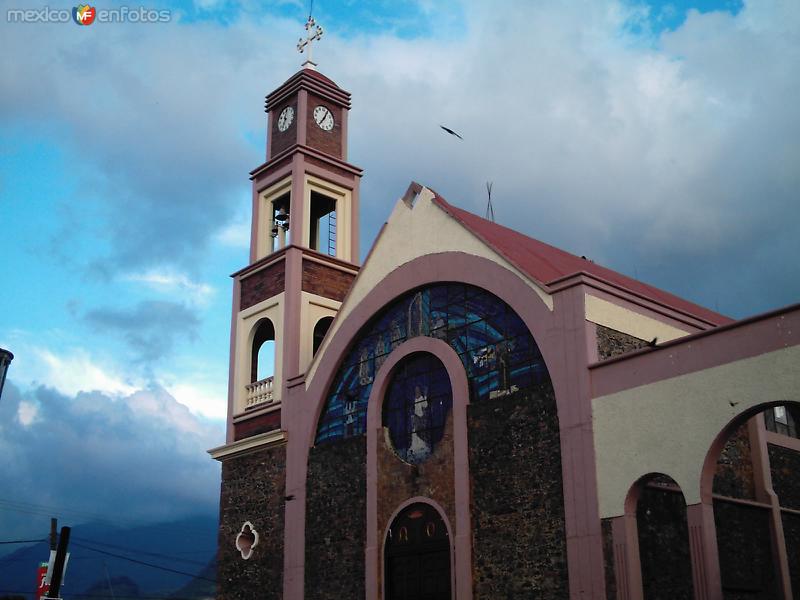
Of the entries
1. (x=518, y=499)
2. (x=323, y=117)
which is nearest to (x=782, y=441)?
(x=518, y=499)

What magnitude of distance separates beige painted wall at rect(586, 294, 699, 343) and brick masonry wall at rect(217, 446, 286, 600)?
944 centimetres

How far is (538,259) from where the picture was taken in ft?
72.5

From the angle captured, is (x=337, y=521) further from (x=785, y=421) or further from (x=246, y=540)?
(x=785, y=421)

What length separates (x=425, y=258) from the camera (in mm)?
22547

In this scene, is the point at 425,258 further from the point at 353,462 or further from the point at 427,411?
the point at 353,462

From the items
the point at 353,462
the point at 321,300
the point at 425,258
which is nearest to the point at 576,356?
the point at 425,258

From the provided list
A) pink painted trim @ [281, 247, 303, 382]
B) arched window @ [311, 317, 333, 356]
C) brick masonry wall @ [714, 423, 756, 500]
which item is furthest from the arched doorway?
arched window @ [311, 317, 333, 356]

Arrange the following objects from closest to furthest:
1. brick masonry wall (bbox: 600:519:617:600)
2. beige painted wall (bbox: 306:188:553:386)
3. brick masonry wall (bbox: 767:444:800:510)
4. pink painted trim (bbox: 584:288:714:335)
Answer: brick masonry wall (bbox: 600:519:617:600) → pink painted trim (bbox: 584:288:714:335) → beige painted wall (bbox: 306:188:553:386) → brick masonry wall (bbox: 767:444:800:510)

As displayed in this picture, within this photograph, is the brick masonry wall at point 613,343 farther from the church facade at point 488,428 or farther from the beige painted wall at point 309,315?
the beige painted wall at point 309,315

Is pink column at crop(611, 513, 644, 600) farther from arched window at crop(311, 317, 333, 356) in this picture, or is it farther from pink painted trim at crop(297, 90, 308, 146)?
pink painted trim at crop(297, 90, 308, 146)

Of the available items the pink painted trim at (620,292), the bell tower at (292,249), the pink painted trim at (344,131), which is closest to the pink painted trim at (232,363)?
the bell tower at (292,249)

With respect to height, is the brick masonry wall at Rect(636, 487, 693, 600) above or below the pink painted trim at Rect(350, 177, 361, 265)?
below

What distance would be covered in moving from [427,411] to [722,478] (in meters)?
6.03

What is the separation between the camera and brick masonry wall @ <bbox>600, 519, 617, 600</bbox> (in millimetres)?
16953
